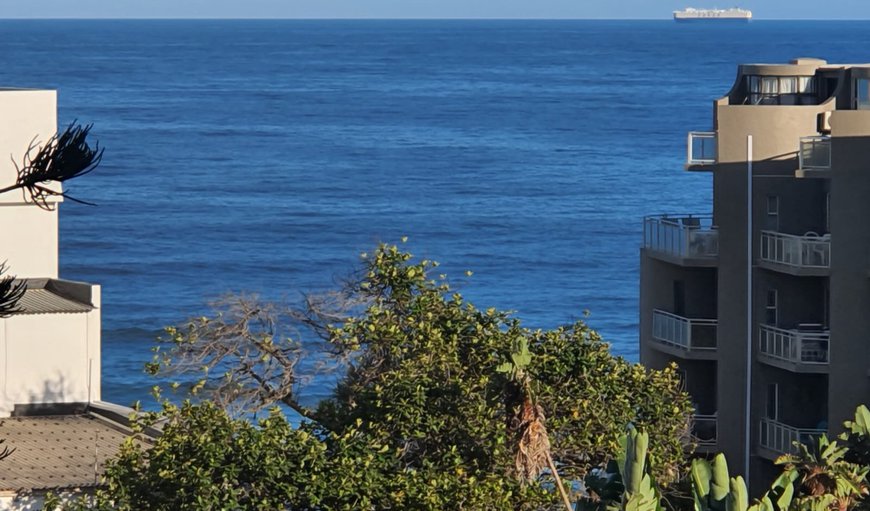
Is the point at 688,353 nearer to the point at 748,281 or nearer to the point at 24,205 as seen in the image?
the point at 748,281

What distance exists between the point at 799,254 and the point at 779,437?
3306 mm

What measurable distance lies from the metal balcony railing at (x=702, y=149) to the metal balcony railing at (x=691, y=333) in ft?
9.92

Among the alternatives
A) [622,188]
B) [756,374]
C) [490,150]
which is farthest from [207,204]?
[756,374]

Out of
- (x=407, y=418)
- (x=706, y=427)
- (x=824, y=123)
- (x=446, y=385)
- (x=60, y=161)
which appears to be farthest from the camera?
(x=706, y=427)

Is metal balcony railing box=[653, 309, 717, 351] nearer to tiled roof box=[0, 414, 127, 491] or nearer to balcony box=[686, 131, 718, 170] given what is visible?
balcony box=[686, 131, 718, 170]

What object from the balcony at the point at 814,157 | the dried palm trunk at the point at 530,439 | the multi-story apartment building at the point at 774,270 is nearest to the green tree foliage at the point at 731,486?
the dried palm trunk at the point at 530,439

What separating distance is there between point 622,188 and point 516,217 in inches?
489

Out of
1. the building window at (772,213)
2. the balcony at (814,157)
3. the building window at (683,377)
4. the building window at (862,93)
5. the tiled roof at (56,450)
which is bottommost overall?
the tiled roof at (56,450)

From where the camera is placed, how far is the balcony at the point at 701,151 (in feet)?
117

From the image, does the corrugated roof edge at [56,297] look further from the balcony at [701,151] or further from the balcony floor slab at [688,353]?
the balcony at [701,151]

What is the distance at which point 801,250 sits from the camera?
110 feet

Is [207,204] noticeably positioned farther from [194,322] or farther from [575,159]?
[194,322]

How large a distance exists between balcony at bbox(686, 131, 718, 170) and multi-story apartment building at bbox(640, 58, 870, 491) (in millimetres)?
35

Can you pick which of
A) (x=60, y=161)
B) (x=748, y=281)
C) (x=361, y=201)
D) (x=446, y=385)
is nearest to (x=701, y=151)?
(x=748, y=281)
